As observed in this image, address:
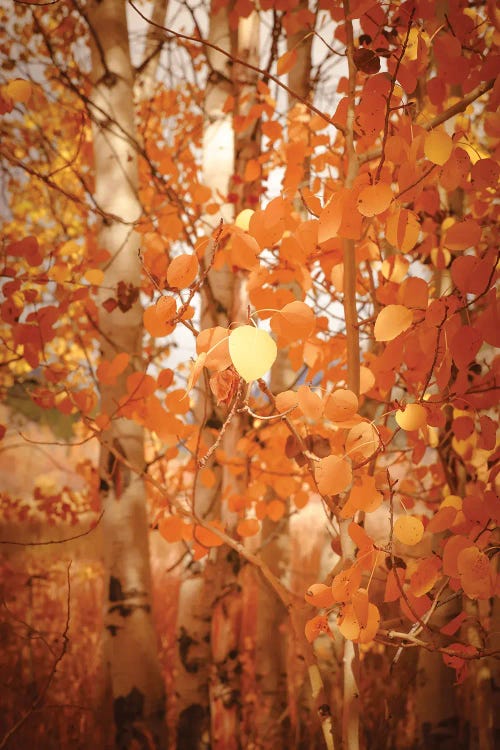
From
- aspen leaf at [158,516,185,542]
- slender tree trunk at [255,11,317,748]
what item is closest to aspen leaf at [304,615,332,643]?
aspen leaf at [158,516,185,542]

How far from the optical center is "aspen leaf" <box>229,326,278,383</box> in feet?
2.67

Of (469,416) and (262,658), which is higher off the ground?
(469,416)

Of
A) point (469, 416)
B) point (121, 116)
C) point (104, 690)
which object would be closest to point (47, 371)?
point (121, 116)

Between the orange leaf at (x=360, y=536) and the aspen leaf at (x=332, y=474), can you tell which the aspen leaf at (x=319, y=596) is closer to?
the orange leaf at (x=360, y=536)

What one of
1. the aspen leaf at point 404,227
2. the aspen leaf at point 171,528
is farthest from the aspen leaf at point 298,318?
the aspen leaf at point 171,528

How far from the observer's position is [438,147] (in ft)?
3.25

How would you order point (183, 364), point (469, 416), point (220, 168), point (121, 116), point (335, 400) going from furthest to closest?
point (183, 364) → point (220, 168) → point (121, 116) → point (469, 416) → point (335, 400)

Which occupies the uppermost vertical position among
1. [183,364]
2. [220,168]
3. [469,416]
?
[183,364]

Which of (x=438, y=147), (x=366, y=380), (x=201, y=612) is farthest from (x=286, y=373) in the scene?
(x=438, y=147)

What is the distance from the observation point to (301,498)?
2.46m

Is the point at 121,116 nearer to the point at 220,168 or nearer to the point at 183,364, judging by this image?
the point at 220,168

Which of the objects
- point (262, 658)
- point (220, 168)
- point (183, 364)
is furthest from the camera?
point (183, 364)

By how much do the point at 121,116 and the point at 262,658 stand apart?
8.50 feet

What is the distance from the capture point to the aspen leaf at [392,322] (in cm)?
105
